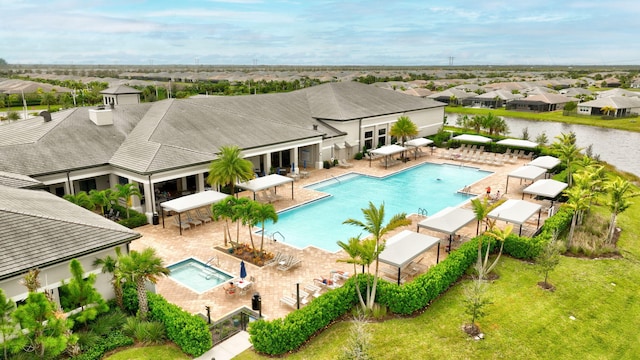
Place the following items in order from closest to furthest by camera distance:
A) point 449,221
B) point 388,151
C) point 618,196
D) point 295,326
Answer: point 295,326 < point 449,221 < point 618,196 < point 388,151

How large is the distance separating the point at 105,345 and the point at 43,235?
439 cm

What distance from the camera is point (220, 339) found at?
14266mm

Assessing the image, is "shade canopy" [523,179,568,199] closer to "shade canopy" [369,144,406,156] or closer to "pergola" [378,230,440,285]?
"pergola" [378,230,440,285]

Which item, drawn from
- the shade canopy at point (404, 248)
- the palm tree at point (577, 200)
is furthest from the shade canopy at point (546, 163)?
the shade canopy at point (404, 248)

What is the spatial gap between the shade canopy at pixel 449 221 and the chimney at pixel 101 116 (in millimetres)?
23976

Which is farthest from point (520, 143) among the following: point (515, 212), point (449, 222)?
point (449, 222)

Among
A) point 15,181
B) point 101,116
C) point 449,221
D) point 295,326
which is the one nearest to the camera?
point 295,326

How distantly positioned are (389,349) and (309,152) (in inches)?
1056

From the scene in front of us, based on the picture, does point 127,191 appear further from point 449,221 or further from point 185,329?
point 449,221

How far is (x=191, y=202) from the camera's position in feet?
79.8

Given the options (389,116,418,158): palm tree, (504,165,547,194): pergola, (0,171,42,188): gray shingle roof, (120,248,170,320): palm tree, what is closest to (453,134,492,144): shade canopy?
(389,116,418,158): palm tree

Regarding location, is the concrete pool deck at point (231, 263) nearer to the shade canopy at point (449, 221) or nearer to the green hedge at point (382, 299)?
the shade canopy at point (449, 221)

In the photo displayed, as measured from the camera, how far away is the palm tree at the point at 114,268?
48.7 feet

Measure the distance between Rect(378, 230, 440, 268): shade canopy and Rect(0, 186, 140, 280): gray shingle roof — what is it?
404 inches
